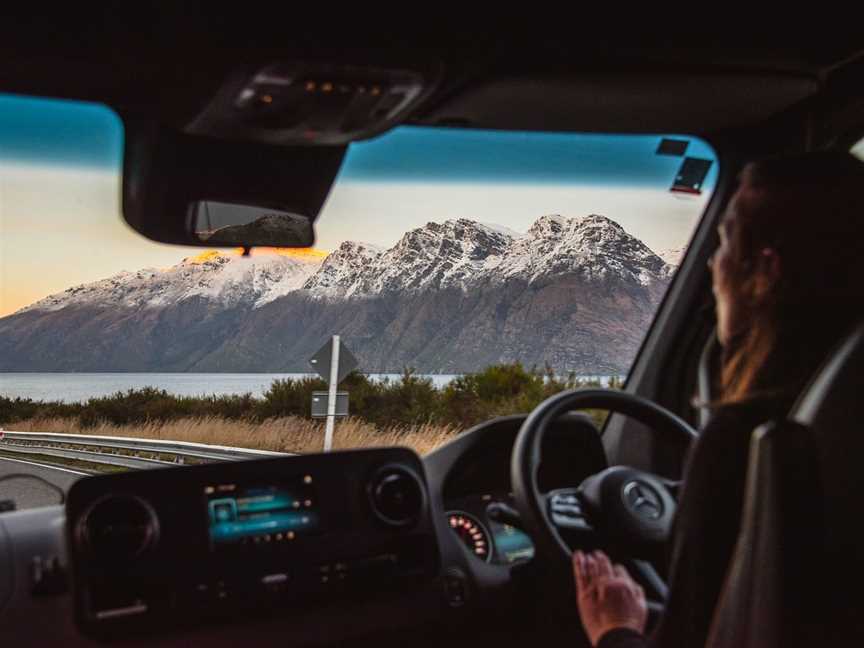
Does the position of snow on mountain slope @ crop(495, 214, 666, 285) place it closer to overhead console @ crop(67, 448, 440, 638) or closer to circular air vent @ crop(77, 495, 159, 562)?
overhead console @ crop(67, 448, 440, 638)

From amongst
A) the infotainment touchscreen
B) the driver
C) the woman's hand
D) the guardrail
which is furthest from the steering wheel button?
the driver

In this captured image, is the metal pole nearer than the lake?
No

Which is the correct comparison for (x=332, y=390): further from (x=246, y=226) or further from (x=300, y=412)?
(x=246, y=226)

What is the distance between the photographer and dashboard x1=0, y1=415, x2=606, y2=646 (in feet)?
8.94

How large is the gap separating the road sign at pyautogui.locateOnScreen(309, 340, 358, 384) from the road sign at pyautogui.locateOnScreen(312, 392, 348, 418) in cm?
7

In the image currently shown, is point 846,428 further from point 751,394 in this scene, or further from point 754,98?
point 754,98

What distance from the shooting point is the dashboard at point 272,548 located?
8.94ft

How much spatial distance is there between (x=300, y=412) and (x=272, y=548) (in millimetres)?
960

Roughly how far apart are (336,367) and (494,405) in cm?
70

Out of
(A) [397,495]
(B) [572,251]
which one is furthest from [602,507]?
(B) [572,251]

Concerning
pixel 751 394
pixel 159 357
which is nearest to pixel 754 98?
pixel 751 394

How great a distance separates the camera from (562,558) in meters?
2.86

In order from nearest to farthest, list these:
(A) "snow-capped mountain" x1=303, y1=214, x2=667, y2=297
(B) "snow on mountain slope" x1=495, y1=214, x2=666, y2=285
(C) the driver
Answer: (C) the driver < (A) "snow-capped mountain" x1=303, y1=214, x2=667, y2=297 < (B) "snow on mountain slope" x1=495, y1=214, x2=666, y2=285

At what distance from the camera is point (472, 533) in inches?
135
